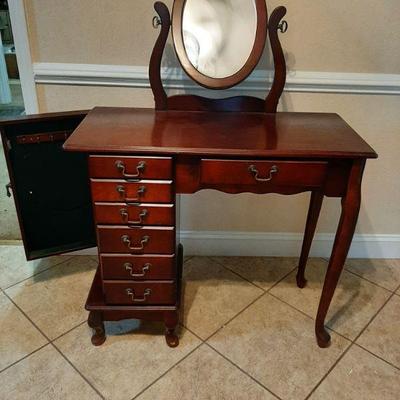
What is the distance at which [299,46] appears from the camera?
4.81 feet

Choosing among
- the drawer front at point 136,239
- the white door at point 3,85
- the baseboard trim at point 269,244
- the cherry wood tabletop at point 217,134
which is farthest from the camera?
the white door at point 3,85

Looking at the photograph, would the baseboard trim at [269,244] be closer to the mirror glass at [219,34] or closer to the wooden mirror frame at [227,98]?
the wooden mirror frame at [227,98]

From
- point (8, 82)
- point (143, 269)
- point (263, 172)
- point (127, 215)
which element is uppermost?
point (263, 172)

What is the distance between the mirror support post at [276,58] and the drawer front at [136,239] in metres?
0.62

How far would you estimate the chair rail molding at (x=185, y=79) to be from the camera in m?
1.47

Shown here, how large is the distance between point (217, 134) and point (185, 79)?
429 mm

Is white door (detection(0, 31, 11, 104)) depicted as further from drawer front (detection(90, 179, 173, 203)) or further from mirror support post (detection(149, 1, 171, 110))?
drawer front (detection(90, 179, 173, 203))

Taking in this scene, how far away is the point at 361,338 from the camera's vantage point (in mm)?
1473

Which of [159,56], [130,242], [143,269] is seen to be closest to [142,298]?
[143,269]

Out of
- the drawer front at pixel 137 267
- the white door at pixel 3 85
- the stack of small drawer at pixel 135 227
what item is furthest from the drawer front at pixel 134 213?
the white door at pixel 3 85

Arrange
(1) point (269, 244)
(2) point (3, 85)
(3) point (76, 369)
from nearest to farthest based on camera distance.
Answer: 1. (3) point (76, 369)
2. (1) point (269, 244)
3. (2) point (3, 85)

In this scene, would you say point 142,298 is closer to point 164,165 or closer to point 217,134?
point 164,165

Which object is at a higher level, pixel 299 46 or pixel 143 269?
pixel 299 46

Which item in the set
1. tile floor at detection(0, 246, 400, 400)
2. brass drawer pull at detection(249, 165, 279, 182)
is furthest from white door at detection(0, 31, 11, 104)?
brass drawer pull at detection(249, 165, 279, 182)
